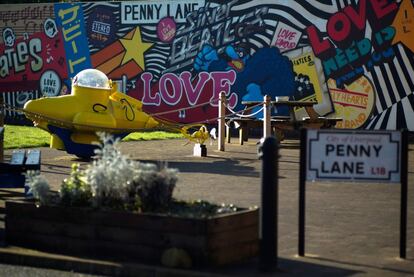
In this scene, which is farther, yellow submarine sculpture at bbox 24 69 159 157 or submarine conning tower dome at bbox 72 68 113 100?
submarine conning tower dome at bbox 72 68 113 100

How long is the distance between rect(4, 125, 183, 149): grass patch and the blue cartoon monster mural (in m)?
3.19

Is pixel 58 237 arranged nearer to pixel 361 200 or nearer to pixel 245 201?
pixel 245 201

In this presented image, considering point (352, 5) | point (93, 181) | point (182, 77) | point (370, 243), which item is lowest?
point (370, 243)

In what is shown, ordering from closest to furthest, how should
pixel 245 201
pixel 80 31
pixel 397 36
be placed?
pixel 245 201
pixel 397 36
pixel 80 31

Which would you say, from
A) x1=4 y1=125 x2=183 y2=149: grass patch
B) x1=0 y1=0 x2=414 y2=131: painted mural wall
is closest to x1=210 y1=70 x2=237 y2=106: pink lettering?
x1=0 y1=0 x2=414 y2=131: painted mural wall

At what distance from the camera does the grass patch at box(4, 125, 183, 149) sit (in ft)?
74.0

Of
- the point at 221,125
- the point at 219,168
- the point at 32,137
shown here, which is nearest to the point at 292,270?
the point at 219,168

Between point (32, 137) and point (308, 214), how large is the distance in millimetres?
15150

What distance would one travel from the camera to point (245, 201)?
12516 millimetres

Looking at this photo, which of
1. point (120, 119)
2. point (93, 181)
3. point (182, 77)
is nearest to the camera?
point (93, 181)

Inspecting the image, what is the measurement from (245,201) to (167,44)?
19.5m

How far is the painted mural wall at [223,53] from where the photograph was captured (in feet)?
90.9

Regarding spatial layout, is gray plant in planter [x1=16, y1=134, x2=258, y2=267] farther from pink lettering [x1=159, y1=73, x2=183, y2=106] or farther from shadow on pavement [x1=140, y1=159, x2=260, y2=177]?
pink lettering [x1=159, y1=73, x2=183, y2=106]

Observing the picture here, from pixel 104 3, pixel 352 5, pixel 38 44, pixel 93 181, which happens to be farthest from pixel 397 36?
pixel 93 181
